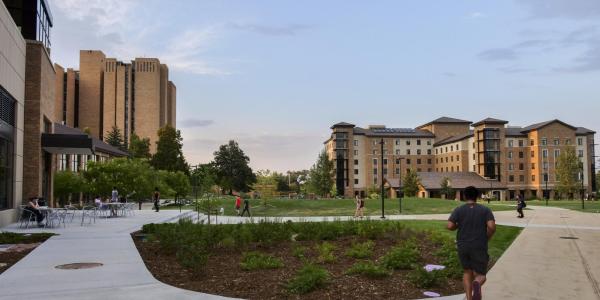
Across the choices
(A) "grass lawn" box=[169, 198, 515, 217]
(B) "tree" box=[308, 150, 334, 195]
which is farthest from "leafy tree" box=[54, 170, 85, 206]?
(B) "tree" box=[308, 150, 334, 195]

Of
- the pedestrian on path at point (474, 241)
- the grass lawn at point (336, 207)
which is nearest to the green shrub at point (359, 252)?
the pedestrian on path at point (474, 241)

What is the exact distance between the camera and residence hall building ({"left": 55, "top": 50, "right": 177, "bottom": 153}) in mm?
144250

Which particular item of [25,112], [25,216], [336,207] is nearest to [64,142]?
[25,112]

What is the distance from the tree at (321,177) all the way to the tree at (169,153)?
22785 millimetres

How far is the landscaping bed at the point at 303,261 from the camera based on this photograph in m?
8.45

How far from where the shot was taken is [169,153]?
262 feet

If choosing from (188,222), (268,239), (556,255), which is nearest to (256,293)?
(268,239)

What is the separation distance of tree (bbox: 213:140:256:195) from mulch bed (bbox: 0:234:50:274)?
98.1m

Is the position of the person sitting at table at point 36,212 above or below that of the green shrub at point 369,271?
above

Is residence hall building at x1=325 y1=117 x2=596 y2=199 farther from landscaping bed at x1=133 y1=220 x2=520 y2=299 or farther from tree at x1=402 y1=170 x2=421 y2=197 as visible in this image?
landscaping bed at x1=133 y1=220 x2=520 y2=299

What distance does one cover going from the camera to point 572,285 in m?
9.48

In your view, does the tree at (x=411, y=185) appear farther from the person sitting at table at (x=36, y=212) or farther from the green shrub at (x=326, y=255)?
the green shrub at (x=326, y=255)

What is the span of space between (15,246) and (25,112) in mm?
12608

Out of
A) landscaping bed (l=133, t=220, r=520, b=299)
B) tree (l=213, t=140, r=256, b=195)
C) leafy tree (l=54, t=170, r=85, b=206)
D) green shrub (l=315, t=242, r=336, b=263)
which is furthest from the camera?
tree (l=213, t=140, r=256, b=195)
